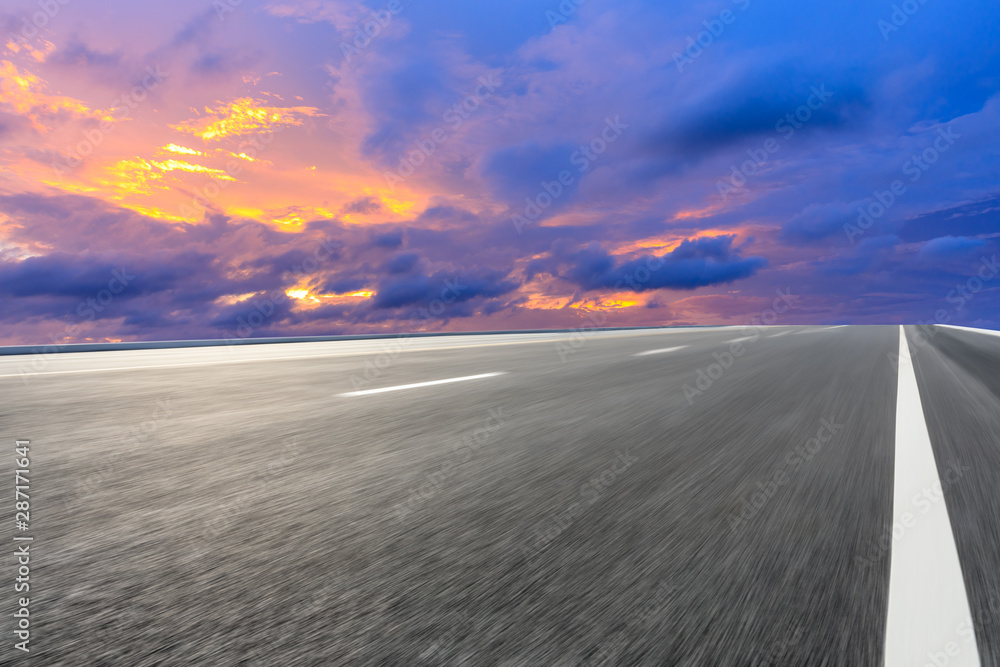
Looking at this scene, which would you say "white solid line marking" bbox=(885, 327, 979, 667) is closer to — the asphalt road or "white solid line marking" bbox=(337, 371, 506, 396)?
the asphalt road

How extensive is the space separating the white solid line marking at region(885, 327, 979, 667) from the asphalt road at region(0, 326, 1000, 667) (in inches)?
0.9

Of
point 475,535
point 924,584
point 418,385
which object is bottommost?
point 924,584

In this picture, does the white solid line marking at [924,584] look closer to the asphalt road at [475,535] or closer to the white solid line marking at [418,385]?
the asphalt road at [475,535]

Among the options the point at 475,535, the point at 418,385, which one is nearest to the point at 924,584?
the point at 475,535

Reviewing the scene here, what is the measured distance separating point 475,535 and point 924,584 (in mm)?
1660

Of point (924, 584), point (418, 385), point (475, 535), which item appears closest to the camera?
point (924, 584)

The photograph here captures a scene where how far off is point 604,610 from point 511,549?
538 mm

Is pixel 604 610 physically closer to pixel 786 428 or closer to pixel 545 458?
pixel 545 458

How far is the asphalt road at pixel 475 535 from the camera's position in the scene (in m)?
1.71

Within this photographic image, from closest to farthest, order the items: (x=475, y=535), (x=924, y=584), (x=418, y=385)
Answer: (x=924, y=584) → (x=475, y=535) → (x=418, y=385)

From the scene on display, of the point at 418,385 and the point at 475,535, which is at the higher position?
the point at 418,385

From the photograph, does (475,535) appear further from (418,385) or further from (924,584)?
(418,385)

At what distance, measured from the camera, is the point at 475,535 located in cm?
247

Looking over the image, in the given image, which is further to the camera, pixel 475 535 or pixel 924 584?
pixel 475 535
